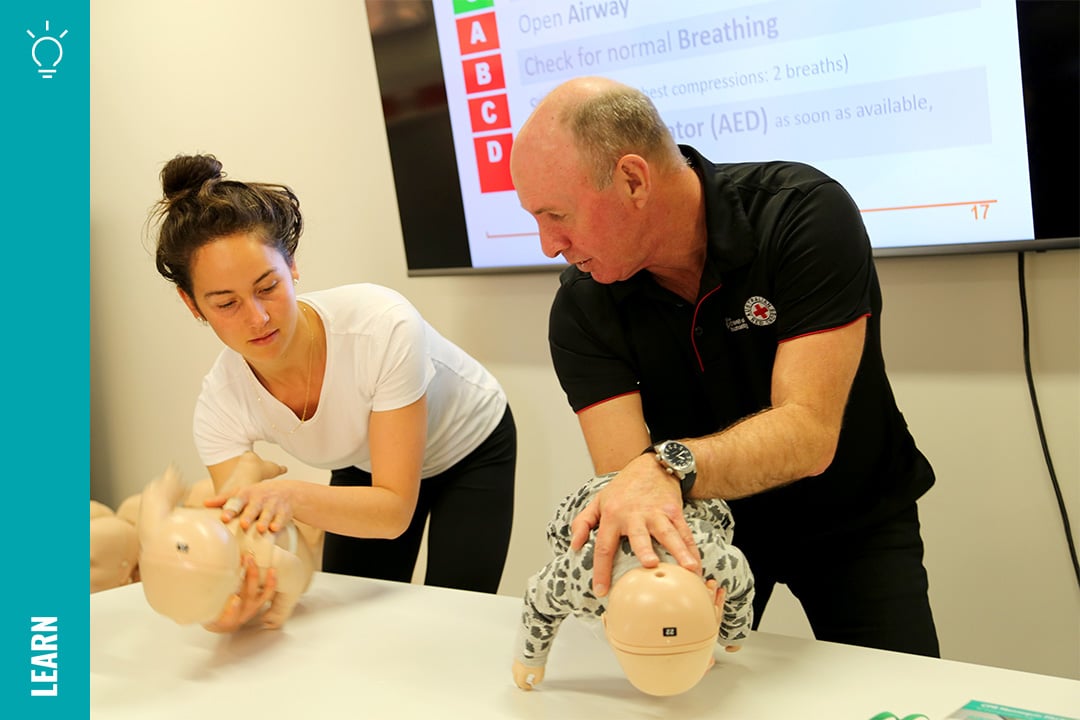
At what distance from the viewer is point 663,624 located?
3.53ft

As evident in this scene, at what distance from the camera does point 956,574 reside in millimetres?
2123

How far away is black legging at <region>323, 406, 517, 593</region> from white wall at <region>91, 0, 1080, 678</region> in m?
0.66

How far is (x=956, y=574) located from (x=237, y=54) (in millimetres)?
2404

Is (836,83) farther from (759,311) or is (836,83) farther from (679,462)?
(679,462)

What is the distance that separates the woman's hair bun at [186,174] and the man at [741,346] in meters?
0.54

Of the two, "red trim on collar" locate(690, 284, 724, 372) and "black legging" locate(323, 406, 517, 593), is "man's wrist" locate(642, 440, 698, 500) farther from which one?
"black legging" locate(323, 406, 517, 593)

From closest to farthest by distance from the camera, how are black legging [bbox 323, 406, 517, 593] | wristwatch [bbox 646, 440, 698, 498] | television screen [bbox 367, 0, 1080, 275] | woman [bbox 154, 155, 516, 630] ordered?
wristwatch [bbox 646, 440, 698, 498] → woman [bbox 154, 155, 516, 630] → television screen [bbox 367, 0, 1080, 275] → black legging [bbox 323, 406, 517, 593]

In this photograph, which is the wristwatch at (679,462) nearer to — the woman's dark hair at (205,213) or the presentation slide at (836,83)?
the woman's dark hair at (205,213)

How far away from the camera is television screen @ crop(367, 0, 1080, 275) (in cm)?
181

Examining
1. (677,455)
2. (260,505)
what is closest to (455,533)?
(260,505)

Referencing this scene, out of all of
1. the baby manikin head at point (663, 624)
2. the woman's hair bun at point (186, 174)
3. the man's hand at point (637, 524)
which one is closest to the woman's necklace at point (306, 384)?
the woman's hair bun at point (186, 174)

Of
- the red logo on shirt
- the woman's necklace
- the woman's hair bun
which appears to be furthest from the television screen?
the woman's hair bun

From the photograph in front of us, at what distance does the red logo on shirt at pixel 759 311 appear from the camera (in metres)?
1.46
